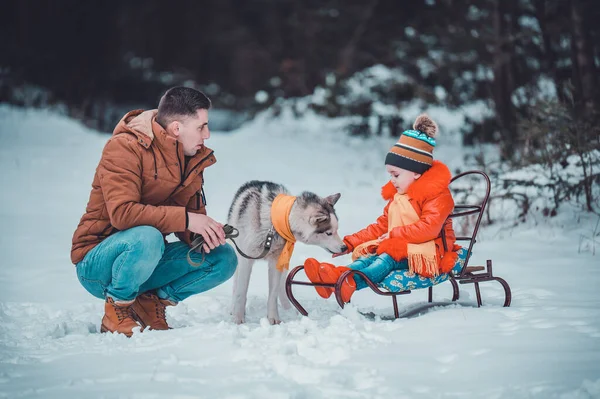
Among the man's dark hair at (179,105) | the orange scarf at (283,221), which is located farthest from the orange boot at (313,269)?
the man's dark hair at (179,105)

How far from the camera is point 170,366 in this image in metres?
2.52

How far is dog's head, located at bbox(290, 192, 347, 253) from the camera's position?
3.79 meters

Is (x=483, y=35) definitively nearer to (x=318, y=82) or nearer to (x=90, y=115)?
(x=318, y=82)

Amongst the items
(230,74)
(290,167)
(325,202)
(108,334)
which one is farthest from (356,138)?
(108,334)

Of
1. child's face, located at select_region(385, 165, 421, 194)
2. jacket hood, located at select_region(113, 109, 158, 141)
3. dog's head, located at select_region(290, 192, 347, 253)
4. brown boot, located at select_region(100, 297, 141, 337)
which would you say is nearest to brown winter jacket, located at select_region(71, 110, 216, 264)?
jacket hood, located at select_region(113, 109, 158, 141)

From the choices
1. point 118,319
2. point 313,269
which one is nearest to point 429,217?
point 313,269

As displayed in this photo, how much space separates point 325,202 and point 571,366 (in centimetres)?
195

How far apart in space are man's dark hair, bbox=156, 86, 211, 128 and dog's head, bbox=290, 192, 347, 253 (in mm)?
953

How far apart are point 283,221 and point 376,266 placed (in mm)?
685

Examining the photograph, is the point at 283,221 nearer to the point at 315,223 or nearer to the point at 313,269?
the point at 315,223

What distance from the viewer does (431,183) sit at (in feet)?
10.8

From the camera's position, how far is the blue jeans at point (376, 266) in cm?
329

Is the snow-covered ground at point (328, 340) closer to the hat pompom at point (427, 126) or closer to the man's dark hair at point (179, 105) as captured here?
the hat pompom at point (427, 126)

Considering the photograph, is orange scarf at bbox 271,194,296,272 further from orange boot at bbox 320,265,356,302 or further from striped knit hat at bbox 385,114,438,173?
striped knit hat at bbox 385,114,438,173
